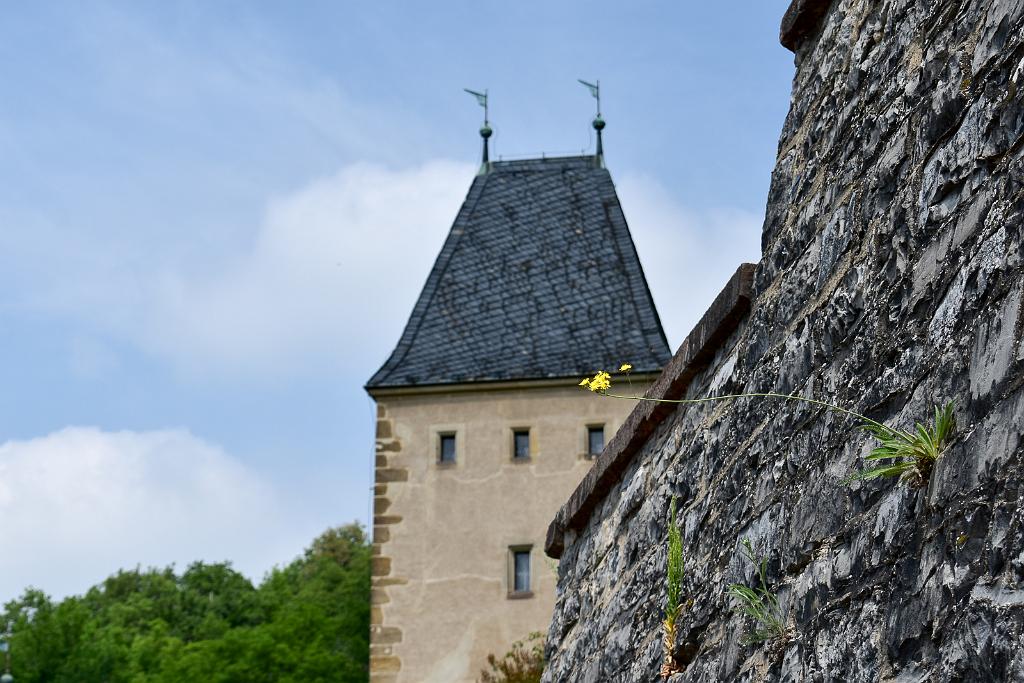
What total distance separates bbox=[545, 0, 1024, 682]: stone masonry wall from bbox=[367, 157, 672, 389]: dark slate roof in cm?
2388

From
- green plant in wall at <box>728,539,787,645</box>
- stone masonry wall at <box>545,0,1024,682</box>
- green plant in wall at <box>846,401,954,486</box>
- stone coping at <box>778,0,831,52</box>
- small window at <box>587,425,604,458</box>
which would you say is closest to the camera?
stone masonry wall at <box>545,0,1024,682</box>

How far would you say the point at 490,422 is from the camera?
28.2 meters

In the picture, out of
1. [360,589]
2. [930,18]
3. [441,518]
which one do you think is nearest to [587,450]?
[441,518]

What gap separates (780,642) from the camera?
3172 mm

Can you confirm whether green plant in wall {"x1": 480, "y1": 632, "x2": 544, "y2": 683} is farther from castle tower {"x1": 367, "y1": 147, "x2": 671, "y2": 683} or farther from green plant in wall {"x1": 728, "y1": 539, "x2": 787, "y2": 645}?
green plant in wall {"x1": 728, "y1": 539, "x2": 787, "y2": 645}

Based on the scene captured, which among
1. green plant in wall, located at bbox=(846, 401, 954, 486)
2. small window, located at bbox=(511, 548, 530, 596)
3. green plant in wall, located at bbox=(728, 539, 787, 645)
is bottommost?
green plant in wall, located at bbox=(728, 539, 787, 645)

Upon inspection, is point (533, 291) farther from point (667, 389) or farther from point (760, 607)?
point (760, 607)

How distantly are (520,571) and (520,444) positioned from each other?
2.30 m

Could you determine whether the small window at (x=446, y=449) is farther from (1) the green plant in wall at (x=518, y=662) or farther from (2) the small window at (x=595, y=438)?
(1) the green plant in wall at (x=518, y=662)

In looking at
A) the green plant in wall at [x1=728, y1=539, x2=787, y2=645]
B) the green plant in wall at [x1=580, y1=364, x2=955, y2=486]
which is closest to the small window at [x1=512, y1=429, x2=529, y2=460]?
the green plant in wall at [x1=728, y1=539, x2=787, y2=645]

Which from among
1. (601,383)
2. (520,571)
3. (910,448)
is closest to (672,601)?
(601,383)

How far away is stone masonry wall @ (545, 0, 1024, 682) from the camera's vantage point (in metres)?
2.43

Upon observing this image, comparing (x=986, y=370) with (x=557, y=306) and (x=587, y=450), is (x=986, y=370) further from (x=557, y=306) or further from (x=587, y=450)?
(x=557, y=306)

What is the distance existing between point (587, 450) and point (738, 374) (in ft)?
78.2
